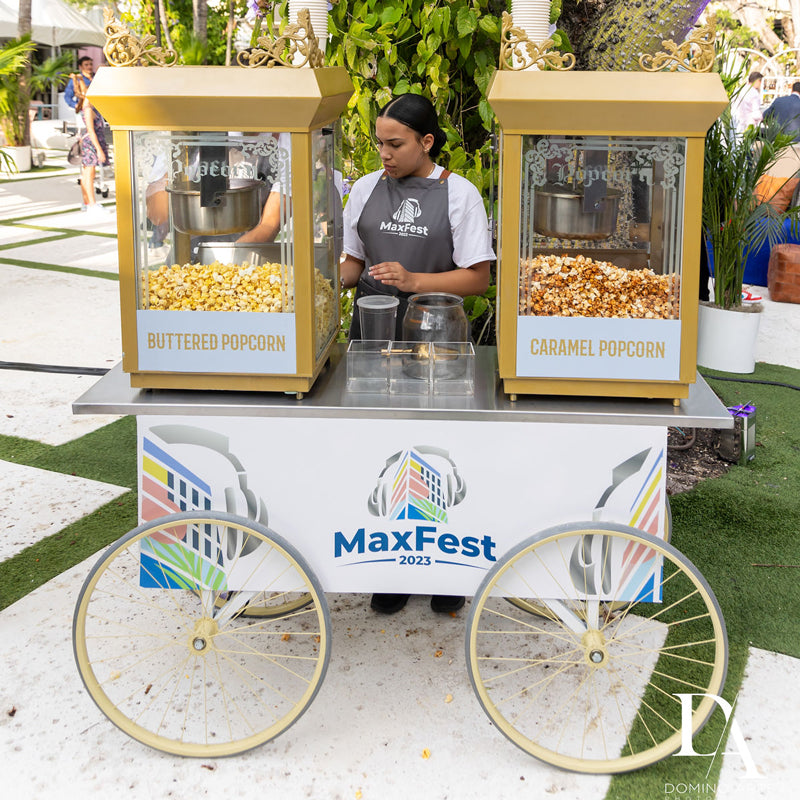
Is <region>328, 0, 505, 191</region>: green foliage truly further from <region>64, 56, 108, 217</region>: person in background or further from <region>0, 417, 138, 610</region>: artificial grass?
<region>64, 56, 108, 217</region>: person in background

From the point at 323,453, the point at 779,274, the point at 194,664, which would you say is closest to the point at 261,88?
the point at 323,453

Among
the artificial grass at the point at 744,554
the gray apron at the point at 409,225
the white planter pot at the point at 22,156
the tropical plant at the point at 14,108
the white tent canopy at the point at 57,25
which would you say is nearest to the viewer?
the artificial grass at the point at 744,554

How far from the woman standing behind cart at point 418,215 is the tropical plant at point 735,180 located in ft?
8.04

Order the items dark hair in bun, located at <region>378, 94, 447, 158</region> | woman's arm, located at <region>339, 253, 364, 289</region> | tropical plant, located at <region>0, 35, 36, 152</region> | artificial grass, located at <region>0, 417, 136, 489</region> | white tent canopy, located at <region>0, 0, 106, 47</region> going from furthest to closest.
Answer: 1. white tent canopy, located at <region>0, 0, 106, 47</region>
2. tropical plant, located at <region>0, 35, 36, 152</region>
3. artificial grass, located at <region>0, 417, 136, 489</region>
4. woman's arm, located at <region>339, 253, 364, 289</region>
5. dark hair in bun, located at <region>378, 94, 447, 158</region>

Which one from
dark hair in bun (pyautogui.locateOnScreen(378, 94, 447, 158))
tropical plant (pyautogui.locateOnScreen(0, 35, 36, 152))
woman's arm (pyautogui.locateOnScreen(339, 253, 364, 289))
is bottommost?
woman's arm (pyautogui.locateOnScreen(339, 253, 364, 289))

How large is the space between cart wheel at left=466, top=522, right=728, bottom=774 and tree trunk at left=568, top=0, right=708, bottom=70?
73.6 inches

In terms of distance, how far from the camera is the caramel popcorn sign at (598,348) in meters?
2.19

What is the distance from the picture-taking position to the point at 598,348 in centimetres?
221

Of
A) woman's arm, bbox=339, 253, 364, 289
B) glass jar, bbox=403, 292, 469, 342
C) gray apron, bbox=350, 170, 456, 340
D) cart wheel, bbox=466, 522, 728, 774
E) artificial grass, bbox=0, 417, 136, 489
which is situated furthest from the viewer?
artificial grass, bbox=0, 417, 136, 489

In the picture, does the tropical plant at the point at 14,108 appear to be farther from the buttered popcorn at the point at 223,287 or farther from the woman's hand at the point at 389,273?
the buttered popcorn at the point at 223,287

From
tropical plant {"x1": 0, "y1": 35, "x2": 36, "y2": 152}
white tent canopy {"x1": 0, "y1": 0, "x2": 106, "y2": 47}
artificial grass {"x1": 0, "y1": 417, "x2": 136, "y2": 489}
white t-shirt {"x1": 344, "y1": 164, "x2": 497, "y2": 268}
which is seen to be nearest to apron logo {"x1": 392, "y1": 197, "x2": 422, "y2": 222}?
white t-shirt {"x1": 344, "y1": 164, "x2": 497, "y2": 268}

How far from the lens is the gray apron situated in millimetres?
2969

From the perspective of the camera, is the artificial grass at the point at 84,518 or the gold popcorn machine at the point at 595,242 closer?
the gold popcorn machine at the point at 595,242

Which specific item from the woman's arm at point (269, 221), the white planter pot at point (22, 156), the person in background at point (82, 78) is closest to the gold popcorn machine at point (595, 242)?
the woman's arm at point (269, 221)
